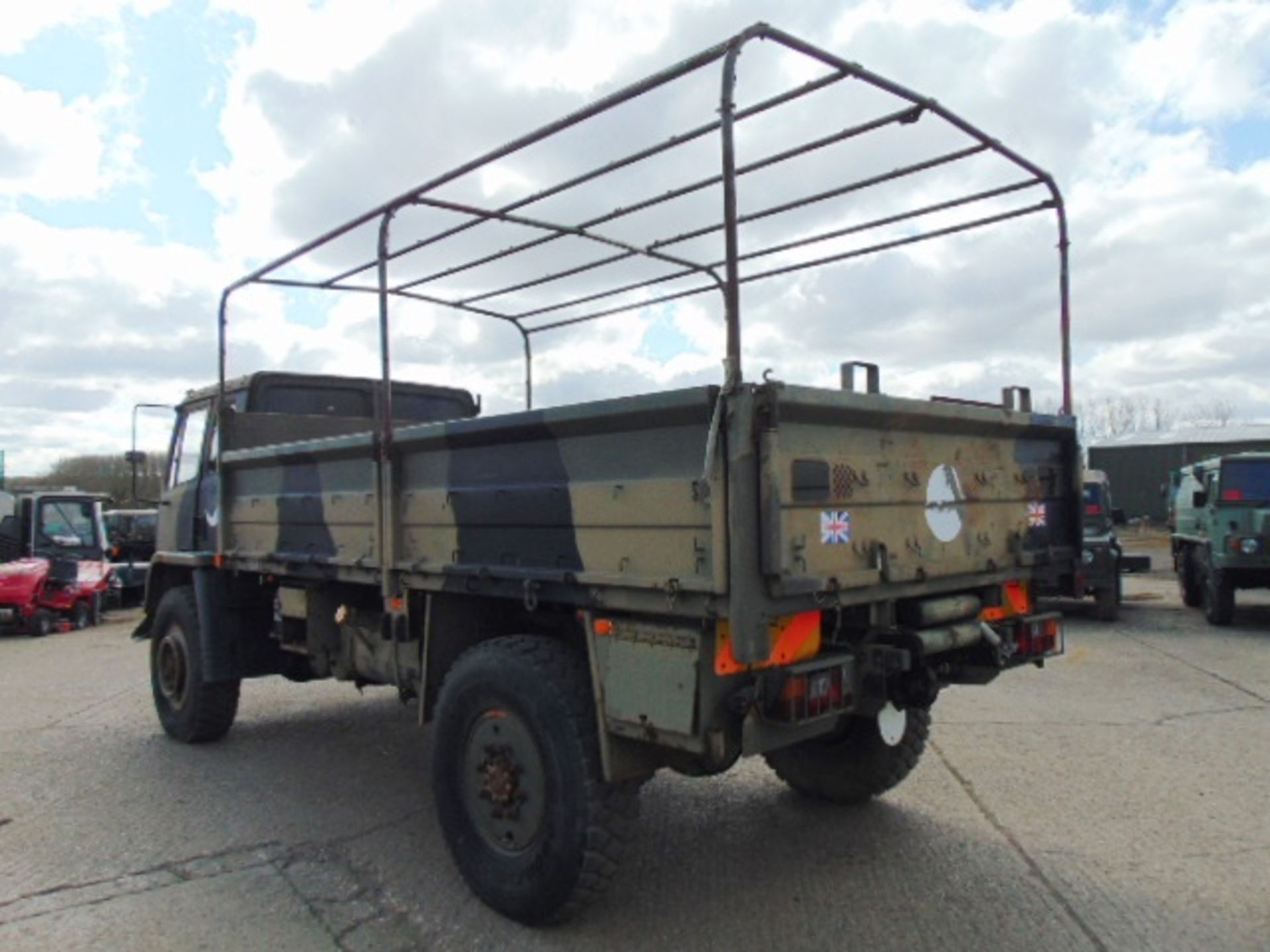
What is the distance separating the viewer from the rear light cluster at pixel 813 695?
10.6ft

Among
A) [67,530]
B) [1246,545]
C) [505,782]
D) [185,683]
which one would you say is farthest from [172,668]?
[67,530]

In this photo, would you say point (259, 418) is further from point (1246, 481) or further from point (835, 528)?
point (1246, 481)

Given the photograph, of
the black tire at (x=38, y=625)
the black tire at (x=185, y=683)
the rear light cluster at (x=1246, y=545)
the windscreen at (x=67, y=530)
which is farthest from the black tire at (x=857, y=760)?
the windscreen at (x=67, y=530)

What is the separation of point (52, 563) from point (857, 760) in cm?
1360

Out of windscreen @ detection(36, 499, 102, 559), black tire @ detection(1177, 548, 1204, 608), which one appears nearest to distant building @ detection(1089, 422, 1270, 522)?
black tire @ detection(1177, 548, 1204, 608)

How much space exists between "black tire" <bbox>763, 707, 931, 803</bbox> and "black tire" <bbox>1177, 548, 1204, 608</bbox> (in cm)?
1059

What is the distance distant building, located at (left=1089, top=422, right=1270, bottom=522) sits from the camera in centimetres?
3331

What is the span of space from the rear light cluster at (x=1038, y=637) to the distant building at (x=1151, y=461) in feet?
103

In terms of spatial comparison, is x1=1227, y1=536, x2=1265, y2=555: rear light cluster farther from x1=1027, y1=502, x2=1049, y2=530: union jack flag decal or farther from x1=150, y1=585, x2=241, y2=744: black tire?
x1=150, y1=585, x2=241, y2=744: black tire

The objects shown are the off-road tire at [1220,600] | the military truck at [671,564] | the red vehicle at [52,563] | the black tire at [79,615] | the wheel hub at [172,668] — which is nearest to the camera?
the military truck at [671,564]

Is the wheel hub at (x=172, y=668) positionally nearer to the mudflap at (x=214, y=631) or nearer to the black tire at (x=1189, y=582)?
the mudflap at (x=214, y=631)

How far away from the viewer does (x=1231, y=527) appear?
11516 millimetres

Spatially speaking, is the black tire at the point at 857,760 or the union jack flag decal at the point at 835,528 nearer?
the union jack flag decal at the point at 835,528

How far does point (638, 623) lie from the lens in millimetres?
3393
